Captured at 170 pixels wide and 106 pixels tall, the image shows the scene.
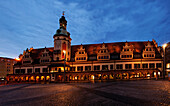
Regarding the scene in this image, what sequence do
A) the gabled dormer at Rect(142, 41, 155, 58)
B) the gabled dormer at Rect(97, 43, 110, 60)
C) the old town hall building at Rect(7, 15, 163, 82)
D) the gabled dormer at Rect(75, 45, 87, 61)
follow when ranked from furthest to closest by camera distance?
the gabled dormer at Rect(75, 45, 87, 61) → the gabled dormer at Rect(97, 43, 110, 60) → the gabled dormer at Rect(142, 41, 155, 58) → the old town hall building at Rect(7, 15, 163, 82)

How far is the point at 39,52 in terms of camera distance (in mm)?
56469

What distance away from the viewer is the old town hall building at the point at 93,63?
42250 millimetres

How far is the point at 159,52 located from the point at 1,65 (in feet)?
335

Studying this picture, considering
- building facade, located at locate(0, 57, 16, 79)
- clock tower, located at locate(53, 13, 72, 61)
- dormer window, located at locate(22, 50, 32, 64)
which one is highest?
clock tower, located at locate(53, 13, 72, 61)

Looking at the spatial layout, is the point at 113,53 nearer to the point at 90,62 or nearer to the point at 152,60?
the point at 90,62

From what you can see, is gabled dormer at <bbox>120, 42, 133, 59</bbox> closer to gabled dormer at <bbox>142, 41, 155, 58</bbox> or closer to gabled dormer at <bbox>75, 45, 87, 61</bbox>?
gabled dormer at <bbox>142, 41, 155, 58</bbox>

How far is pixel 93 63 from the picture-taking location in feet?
149

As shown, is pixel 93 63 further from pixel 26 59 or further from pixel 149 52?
pixel 26 59

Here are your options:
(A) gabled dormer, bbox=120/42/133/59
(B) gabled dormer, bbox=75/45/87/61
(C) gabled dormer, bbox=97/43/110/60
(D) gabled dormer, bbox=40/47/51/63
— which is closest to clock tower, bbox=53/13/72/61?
(D) gabled dormer, bbox=40/47/51/63

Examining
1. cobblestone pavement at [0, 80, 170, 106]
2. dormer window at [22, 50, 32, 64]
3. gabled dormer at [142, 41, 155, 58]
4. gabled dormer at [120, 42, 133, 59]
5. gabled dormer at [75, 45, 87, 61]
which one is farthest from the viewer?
dormer window at [22, 50, 32, 64]

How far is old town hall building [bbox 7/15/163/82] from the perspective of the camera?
4225cm

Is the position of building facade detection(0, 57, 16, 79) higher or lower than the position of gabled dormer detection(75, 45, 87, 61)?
lower

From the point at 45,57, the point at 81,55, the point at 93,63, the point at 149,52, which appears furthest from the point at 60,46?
the point at 149,52

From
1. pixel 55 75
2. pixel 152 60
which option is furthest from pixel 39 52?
pixel 152 60
